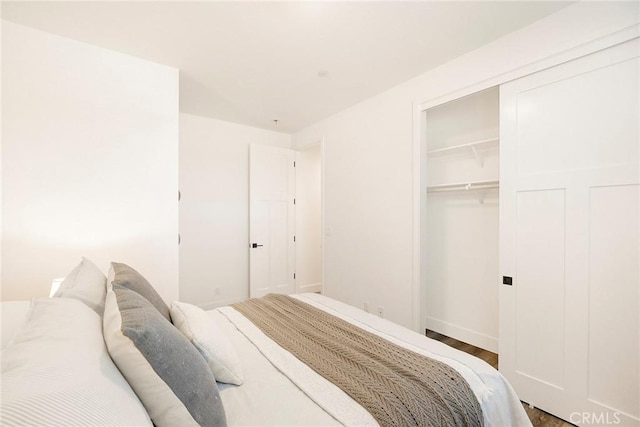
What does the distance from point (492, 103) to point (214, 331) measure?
3.13m

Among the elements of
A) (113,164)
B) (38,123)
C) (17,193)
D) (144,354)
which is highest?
(38,123)

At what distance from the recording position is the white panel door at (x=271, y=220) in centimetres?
397

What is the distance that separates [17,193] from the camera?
1.87 metres

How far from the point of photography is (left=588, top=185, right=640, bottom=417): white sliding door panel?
5.09 feet

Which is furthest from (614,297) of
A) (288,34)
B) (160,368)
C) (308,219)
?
(308,219)

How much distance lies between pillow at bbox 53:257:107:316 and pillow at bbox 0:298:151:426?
13.2 inches

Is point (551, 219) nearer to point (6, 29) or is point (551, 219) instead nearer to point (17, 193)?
point (17, 193)

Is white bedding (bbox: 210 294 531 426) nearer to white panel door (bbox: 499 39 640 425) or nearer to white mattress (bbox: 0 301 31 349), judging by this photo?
white mattress (bbox: 0 301 31 349)

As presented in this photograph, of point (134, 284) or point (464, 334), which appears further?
point (464, 334)

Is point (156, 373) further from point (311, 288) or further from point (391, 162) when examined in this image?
point (311, 288)

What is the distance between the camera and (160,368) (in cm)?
76

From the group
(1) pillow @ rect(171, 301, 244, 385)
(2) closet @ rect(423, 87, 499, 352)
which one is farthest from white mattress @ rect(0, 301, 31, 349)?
(2) closet @ rect(423, 87, 499, 352)

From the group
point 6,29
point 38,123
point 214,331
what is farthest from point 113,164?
point 214,331

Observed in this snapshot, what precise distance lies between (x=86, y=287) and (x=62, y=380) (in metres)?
0.89
